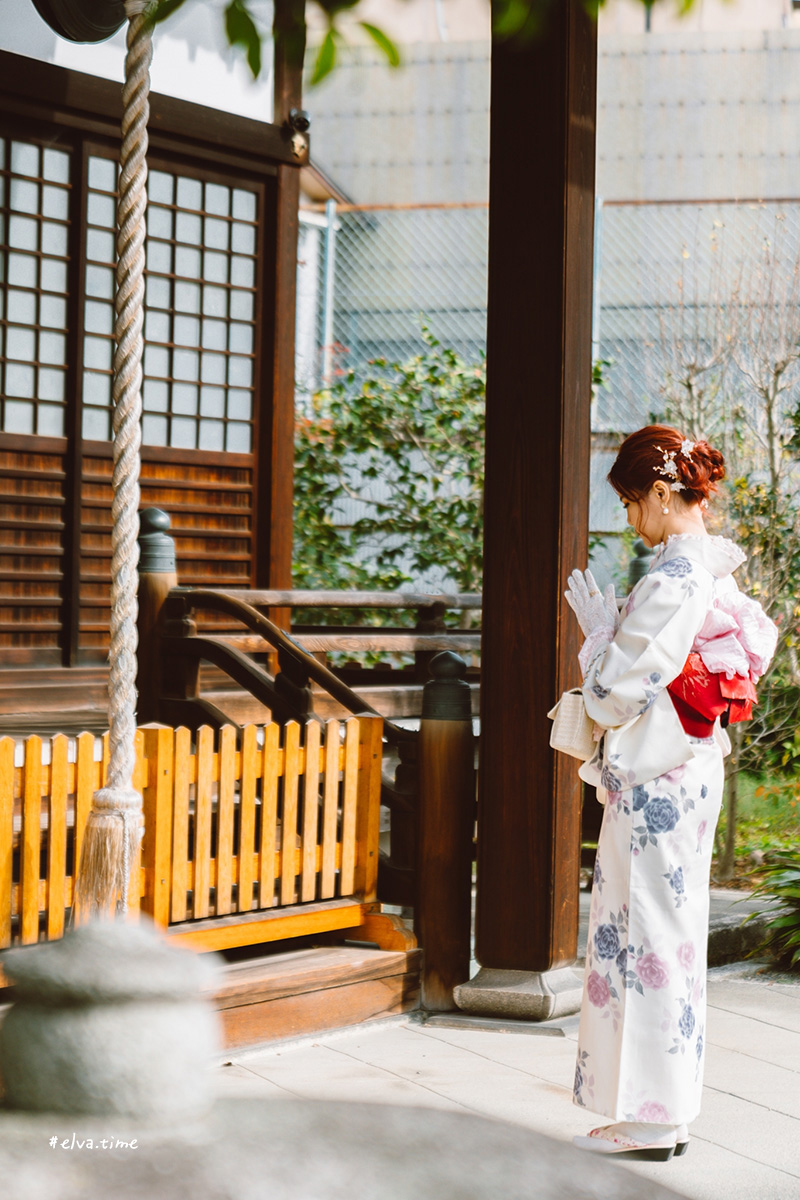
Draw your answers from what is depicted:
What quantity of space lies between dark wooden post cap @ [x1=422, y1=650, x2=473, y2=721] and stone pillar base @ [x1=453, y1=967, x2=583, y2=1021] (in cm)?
91

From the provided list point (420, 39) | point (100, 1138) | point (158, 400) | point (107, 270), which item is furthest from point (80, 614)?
point (420, 39)

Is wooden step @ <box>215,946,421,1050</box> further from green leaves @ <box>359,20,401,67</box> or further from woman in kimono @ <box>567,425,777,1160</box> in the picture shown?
green leaves @ <box>359,20,401,67</box>

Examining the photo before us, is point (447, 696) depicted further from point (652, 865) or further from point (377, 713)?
point (652, 865)

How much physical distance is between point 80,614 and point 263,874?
8.93 ft

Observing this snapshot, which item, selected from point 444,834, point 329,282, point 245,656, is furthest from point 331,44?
point 329,282

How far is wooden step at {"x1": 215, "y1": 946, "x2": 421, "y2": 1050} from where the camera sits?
14.1ft

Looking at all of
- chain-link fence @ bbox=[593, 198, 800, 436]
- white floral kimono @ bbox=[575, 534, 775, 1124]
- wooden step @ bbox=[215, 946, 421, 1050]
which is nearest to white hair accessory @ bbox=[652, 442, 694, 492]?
white floral kimono @ bbox=[575, 534, 775, 1124]

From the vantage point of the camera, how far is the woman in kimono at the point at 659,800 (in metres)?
3.53

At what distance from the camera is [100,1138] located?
1385 millimetres

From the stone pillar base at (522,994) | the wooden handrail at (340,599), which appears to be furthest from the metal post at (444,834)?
the wooden handrail at (340,599)

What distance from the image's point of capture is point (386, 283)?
12977mm

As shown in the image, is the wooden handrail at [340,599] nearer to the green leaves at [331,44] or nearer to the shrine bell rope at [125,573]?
the shrine bell rope at [125,573]

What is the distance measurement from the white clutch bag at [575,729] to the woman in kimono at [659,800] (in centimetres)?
3

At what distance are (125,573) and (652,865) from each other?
1.58 meters
